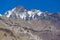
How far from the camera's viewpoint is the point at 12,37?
117625 millimetres

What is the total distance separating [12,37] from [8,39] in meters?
3.04

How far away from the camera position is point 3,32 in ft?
398

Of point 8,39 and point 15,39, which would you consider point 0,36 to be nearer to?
point 8,39

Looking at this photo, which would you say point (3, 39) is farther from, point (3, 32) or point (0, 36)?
point (3, 32)

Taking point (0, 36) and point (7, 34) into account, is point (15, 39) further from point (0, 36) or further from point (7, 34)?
point (0, 36)

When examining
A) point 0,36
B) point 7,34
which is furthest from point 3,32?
point 0,36

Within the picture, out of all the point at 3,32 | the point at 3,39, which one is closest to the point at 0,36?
the point at 3,39

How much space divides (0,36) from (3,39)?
7.39 feet

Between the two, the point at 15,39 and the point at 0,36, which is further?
the point at 15,39

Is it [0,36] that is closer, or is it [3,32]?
[0,36]

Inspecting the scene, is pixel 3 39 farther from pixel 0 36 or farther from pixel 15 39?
pixel 15 39

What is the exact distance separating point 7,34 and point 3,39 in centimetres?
964

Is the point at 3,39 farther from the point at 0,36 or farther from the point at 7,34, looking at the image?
the point at 7,34

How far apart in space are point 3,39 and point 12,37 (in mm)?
7859
